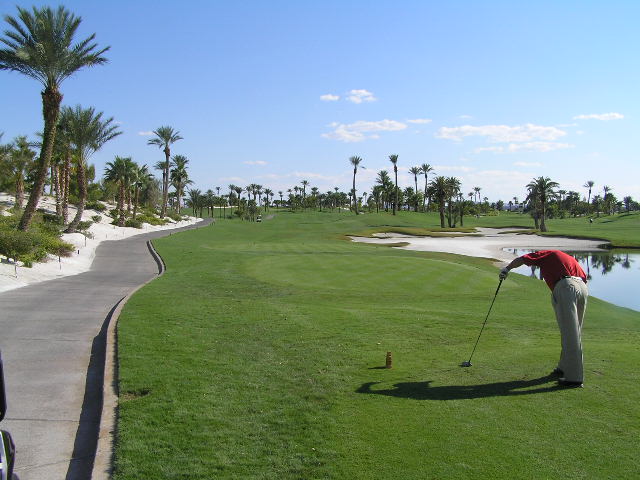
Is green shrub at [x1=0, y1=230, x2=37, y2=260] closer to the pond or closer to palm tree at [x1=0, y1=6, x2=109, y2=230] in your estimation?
palm tree at [x1=0, y1=6, x2=109, y2=230]

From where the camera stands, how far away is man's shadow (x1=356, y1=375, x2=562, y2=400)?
27.8 ft

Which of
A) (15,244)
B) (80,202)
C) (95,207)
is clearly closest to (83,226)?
(80,202)

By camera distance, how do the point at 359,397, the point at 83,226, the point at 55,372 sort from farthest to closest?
the point at 83,226 < the point at 55,372 < the point at 359,397

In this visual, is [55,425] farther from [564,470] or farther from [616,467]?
[616,467]

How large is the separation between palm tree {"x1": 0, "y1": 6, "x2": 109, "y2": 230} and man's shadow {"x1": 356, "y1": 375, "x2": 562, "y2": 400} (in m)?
28.9

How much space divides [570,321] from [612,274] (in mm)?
38076

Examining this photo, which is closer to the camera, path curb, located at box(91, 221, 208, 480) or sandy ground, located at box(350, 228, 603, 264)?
path curb, located at box(91, 221, 208, 480)

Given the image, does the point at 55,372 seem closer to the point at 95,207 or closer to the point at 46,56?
the point at 46,56


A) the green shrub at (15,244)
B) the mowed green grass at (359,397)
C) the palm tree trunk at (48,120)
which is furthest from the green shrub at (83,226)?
the mowed green grass at (359,397)

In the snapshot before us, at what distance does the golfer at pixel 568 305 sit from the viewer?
8648mm

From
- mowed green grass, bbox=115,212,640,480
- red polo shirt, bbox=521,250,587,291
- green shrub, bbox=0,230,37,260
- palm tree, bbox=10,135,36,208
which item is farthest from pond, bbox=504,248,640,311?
palm tree, bbox=10,135,36,208

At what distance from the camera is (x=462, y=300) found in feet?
72.0

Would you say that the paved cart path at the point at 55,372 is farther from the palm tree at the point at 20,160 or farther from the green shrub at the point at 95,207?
the green shrub at the point at 95,207

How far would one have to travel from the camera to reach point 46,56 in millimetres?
32375
